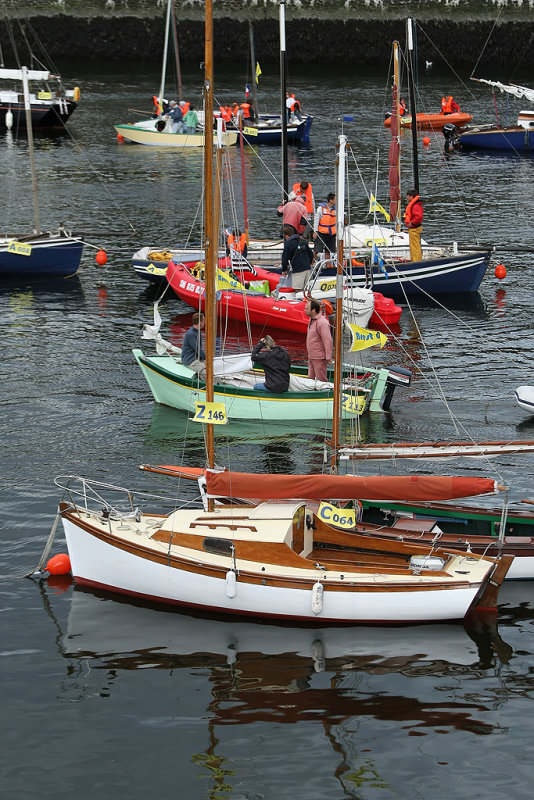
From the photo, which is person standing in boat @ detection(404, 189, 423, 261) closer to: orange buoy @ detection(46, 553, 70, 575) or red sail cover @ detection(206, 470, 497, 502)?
red sail cover @ detection(206, 470, 497, 502)

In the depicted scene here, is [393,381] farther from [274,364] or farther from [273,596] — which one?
[273,596]

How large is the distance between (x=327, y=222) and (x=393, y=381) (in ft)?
25.7

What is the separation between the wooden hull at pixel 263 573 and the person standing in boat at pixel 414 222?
15169 millimetres

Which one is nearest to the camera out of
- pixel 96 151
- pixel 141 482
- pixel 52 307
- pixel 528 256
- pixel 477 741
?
pixel 477 741

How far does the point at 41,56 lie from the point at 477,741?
63.0m

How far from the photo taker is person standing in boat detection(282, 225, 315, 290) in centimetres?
2836

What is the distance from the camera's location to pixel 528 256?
35.8 m

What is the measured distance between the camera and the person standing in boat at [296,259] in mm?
28359

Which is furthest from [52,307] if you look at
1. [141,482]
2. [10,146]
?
[10,146]

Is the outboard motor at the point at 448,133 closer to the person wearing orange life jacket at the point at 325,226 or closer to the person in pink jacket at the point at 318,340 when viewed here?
the person wearing orange life jacket at the point at 325,226

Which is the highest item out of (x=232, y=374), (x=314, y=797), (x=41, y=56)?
(x=41, y=56)

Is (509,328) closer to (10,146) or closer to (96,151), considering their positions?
(96,151)

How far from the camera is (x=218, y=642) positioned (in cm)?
1571

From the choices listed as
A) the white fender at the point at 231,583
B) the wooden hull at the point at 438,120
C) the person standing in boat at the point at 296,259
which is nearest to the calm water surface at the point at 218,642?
the white fender at the point at 231,583
